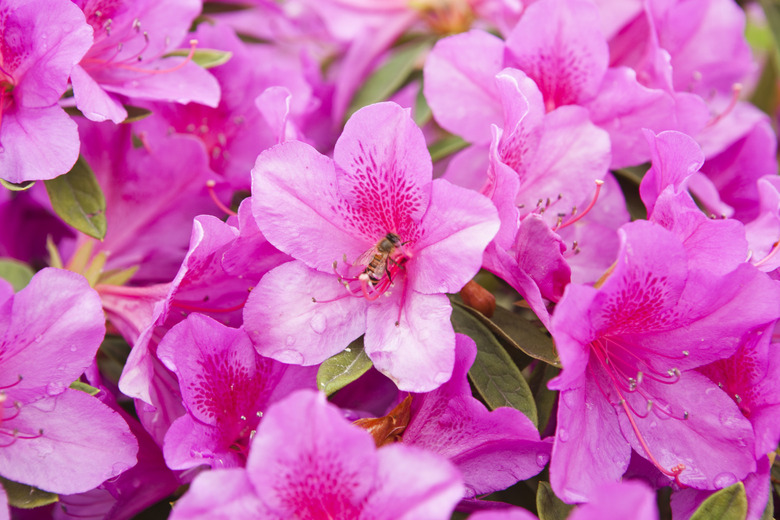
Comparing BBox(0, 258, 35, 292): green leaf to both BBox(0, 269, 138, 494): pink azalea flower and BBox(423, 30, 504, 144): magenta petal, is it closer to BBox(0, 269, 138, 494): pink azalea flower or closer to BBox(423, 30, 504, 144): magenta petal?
BBox(0, 269, 138, 494): pink azalea flower

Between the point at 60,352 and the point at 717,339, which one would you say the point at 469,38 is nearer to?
the point at 717,339

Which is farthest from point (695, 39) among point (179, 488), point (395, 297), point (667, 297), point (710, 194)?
point (179, 488)

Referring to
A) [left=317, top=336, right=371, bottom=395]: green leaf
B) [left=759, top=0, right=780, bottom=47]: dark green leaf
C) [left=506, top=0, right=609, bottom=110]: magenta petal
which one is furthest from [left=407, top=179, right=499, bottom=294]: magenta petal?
[left=759, top=0, right=780, bottom=47]: dark green leaf

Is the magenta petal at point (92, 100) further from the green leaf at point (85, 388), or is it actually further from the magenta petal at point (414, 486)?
the magenta petal at point (414, 486)

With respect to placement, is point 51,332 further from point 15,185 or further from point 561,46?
point 561,46

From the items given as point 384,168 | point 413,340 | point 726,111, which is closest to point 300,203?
point 384,168
